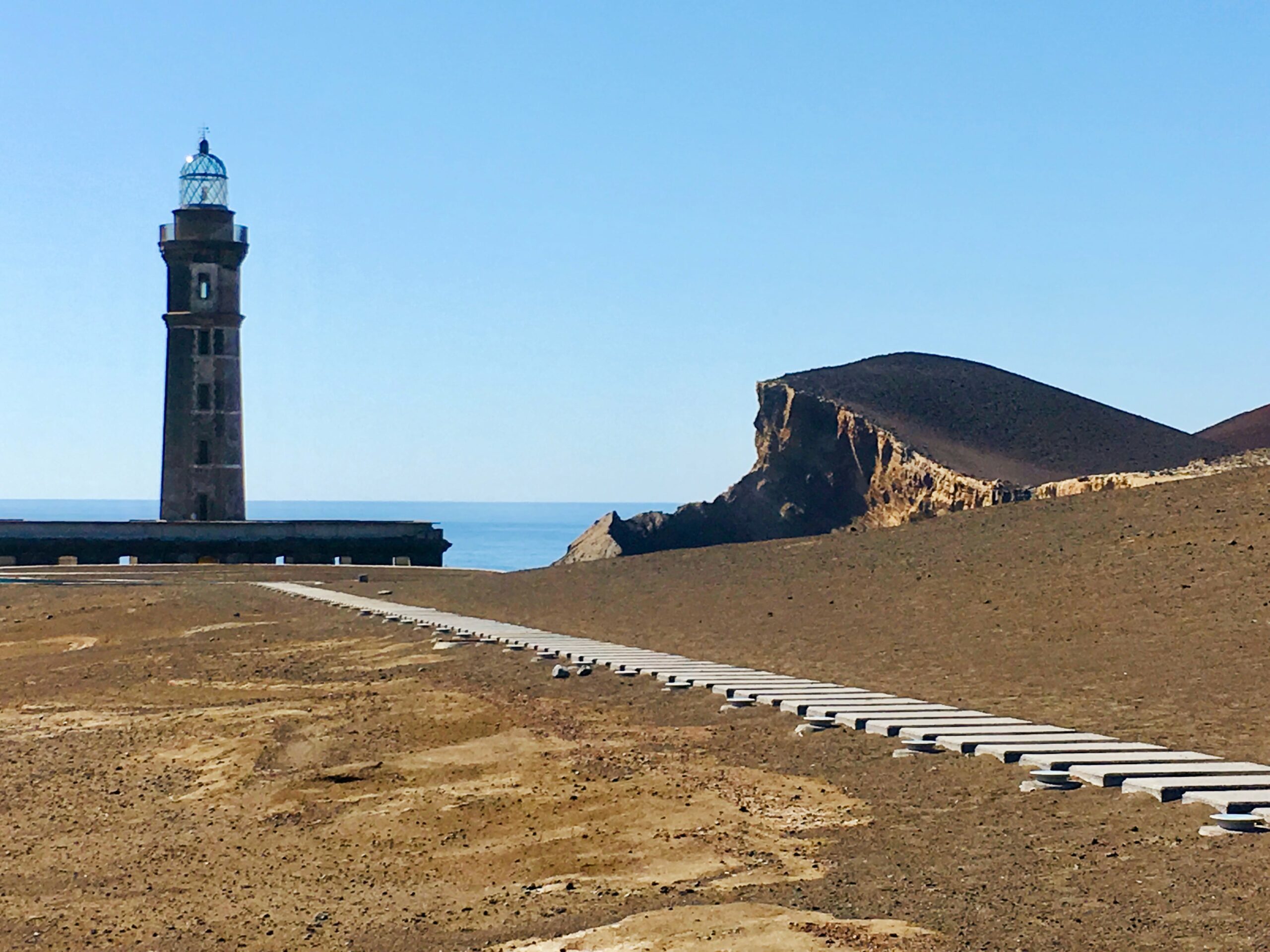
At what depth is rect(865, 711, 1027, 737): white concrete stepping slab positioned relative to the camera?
45.4 feet

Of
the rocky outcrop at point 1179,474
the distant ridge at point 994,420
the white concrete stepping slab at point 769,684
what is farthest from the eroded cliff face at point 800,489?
the white concrete stepping slab at point 769,684

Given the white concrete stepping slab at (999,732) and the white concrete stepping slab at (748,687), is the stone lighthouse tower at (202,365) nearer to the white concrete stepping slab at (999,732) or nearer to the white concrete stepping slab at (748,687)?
the white concrete stepping slab at (748,687)

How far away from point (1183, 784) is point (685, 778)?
3762 millimetres

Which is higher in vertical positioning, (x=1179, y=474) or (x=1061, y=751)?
(x=1179, y=474)

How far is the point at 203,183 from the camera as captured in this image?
59.1 m

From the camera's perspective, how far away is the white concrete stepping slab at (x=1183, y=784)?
34.8ft

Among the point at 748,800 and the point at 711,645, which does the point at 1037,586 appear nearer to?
the point at 711,645

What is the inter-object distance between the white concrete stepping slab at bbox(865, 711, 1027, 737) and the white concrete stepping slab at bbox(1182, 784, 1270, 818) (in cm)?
319

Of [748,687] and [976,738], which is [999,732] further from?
[748,687]

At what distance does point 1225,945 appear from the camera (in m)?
7.62

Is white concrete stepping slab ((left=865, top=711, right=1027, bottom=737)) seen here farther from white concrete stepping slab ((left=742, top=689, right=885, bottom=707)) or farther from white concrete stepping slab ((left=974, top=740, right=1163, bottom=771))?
white concrete stepping slab ((left=742, top=689, right=885, bottom=707))

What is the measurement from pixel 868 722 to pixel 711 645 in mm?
8802

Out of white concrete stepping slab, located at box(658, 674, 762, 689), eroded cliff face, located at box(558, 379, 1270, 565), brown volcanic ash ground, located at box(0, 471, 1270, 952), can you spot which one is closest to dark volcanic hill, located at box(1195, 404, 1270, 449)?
eroded cliff face, located at box(558, 379, 1270, 565)

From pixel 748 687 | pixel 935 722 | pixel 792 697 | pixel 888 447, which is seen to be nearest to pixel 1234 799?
pixel 935 722
